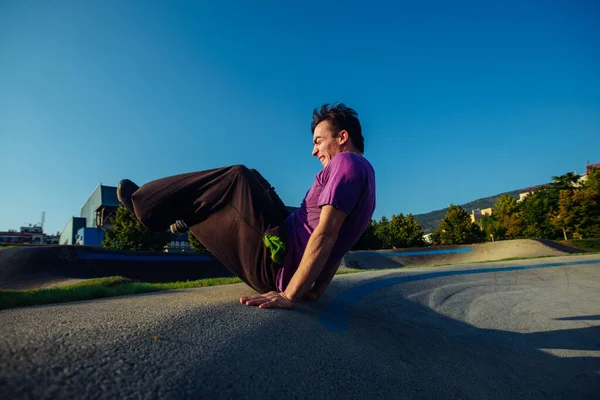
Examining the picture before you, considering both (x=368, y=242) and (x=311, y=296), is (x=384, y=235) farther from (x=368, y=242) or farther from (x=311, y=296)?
(x=311, y=296)

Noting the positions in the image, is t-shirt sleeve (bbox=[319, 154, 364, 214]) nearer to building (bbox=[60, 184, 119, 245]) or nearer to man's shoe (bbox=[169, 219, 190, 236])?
man's shoe (bbox=[169, 219, 190, 236])

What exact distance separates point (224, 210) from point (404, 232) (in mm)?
42200

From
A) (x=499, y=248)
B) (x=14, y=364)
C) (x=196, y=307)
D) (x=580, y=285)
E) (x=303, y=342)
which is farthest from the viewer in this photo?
(x=499, y=248)

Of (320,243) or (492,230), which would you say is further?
(492,230)

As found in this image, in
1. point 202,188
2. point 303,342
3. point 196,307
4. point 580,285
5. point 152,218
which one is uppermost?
point 202,188

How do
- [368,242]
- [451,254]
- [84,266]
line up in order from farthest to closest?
[368,242], [451,254], [84,266]

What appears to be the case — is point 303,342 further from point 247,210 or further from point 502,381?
point 502,381

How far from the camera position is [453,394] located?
6.04 feet

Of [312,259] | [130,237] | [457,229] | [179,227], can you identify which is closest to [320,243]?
[312,259]

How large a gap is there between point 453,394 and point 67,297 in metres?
3.71

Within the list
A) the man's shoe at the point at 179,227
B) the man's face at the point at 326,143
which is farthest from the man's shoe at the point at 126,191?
the man's face at the point at 326,143

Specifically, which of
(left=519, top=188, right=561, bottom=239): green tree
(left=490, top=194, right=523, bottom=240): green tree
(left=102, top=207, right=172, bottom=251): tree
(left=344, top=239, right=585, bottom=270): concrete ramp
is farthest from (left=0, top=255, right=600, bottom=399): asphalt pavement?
(left=519, top=188, right=561, bottom=239): green tree

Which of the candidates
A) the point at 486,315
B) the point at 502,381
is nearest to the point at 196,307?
the point at 502,381

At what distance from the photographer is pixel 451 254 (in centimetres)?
2686
